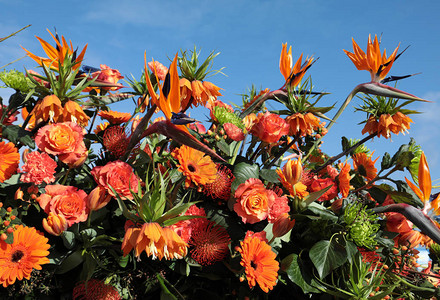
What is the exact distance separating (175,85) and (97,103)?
0.37 metres

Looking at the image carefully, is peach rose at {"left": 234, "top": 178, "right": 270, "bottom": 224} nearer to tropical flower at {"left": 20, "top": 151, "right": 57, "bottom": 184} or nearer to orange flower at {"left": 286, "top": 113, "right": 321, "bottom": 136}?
orange flower at {"left": 286, "top": 113, "right": 321, "bottom": 136}

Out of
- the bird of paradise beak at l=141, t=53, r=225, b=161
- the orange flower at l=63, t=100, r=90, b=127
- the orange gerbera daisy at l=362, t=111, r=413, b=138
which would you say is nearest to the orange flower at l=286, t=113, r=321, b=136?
the orange gerbera daisy at l=362, t=111, r=413, b=138

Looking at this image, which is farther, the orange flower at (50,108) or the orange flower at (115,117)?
the orange flower at (115,117)

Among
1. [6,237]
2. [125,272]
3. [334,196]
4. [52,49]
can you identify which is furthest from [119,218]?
[334,196]

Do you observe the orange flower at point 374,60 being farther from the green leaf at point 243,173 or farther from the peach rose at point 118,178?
the peach rose at point 118,178

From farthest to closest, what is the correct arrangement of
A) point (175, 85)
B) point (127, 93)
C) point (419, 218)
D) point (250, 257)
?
point (127, 93) → point (419, 218) → point (250, 257) → point (175, 85)

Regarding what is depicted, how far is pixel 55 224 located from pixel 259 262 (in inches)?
15.8

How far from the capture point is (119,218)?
836mm

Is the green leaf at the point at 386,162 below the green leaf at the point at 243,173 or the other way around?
the other way around

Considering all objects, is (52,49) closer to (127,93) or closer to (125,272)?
(127,93)

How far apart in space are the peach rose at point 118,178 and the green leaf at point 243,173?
0.23 metres

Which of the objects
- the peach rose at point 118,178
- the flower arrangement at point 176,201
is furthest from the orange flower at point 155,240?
the peach rose at point 118,178

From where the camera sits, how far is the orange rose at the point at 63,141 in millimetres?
776

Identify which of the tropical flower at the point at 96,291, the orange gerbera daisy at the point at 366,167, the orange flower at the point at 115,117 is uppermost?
the orange gerbera daisy at the point at 366,167
